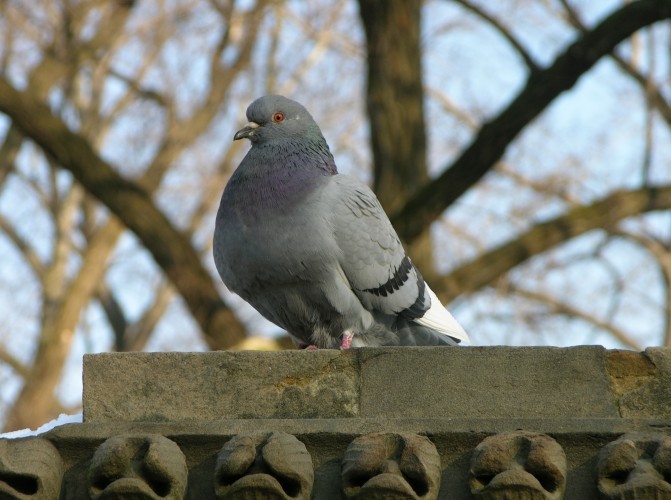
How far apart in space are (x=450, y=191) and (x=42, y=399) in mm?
7084

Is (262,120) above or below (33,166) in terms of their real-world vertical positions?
below

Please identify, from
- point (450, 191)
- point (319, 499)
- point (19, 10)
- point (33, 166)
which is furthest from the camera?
point (33, 166)

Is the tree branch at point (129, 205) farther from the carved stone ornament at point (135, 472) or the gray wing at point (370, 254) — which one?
the carved stone ornament at point (135, 472)

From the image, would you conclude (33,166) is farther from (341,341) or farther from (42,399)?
(341,341)

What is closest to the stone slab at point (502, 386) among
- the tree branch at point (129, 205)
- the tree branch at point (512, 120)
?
the tree branch at point (512, 120)

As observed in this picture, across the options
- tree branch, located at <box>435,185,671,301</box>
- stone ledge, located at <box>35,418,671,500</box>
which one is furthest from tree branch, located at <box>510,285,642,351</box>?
stone ledge, located at <box>35,418,671,500</box>

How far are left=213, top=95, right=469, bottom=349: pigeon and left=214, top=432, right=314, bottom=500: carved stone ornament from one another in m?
1.23

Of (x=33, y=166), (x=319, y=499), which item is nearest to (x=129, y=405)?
(x=319, y=499)

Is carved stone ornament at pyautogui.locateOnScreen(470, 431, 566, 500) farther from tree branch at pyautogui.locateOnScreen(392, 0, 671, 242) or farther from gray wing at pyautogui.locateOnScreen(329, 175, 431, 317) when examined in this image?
tree branch at pyautogui.locateOnScreen(392, 0, 671, 242)

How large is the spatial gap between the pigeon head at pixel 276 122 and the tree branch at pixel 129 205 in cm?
540

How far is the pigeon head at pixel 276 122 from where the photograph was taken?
17.0ft

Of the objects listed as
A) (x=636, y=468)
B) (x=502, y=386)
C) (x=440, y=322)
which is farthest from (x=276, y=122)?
(x=636, y=468)

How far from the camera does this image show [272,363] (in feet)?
13.1

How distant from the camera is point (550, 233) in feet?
34.4
